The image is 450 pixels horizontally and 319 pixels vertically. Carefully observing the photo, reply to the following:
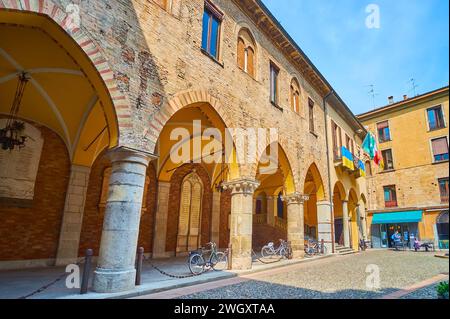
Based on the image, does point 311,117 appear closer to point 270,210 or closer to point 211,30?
point 270,210

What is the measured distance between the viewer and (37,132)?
8320 millimetres

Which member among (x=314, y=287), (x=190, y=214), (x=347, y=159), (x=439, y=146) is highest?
(x=439, y=146)

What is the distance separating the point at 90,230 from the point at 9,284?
3.88 meters

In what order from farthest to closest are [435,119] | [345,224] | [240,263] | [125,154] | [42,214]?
[435,119] < [345,224] < [42,214] < [240,263] < [125,154]

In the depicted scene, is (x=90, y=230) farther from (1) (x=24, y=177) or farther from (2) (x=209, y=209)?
(2) (x=209, y=209)

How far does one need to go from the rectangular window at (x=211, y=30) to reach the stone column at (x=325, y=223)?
9166 millimetres

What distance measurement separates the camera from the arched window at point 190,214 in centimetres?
1197

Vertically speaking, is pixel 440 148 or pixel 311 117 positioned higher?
pixel 311 117

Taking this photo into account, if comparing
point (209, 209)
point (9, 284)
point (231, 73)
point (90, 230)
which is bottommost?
point (9, 284)

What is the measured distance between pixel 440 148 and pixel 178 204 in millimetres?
17892

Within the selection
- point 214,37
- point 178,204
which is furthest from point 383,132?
point 214,37

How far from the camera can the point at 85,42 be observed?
197 inches

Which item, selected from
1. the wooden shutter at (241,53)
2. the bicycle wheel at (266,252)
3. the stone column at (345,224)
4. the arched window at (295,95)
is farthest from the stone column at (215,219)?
the stone column at (345,224)

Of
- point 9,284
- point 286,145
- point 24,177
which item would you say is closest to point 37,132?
point 24,177
